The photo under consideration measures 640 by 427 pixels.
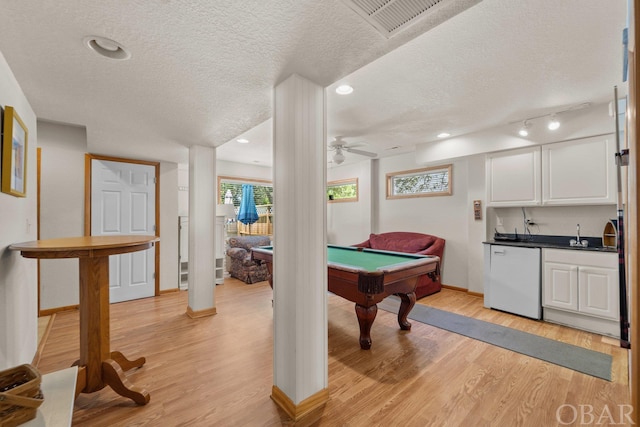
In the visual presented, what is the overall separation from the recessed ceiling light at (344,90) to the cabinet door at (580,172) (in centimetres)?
272

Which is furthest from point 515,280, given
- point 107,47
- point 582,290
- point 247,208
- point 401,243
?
point 247,208

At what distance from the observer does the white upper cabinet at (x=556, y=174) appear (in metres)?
3.00

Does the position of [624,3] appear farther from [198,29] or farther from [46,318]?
[46,318]

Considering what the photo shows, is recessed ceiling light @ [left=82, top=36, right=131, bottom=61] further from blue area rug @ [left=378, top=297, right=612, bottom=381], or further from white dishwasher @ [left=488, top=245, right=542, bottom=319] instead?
white dishwasher @ [left=488, top=245, right=542, bottom=319]

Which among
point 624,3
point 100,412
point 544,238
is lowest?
point 100,412

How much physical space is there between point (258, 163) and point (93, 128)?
3.35 m

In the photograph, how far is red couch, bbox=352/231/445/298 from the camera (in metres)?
4.23

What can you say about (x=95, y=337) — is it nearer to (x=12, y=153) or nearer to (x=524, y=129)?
(x=12, y=153)

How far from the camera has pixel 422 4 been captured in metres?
1.21

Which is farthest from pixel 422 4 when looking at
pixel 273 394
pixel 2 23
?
pixel 273 394

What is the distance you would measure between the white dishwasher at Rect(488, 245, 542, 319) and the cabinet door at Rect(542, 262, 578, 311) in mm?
76

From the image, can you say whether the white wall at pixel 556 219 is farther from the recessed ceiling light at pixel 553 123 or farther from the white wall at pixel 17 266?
the white wall at pixel 17 266

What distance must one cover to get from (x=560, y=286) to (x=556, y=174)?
137 cm

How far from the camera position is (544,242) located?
3.64 meters
